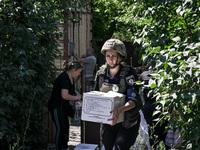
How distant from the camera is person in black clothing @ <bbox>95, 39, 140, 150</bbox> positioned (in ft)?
13.0

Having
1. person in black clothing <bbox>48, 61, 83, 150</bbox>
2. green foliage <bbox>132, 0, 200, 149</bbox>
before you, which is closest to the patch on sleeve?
green foliage <bbox>132, 0, 200, 149</bbox>

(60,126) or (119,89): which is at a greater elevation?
(119,89)

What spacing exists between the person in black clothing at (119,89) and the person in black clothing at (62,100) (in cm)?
137

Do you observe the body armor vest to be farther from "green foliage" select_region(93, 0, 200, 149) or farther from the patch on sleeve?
"green foliage" select_region(93, 0, 200, 149)

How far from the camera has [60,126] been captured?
5605 millimetres

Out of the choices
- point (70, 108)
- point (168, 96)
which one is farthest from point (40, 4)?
point (168, 96)

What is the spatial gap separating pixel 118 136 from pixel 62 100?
5.83ft

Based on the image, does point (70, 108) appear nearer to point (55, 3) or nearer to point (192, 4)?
point (55, 3)

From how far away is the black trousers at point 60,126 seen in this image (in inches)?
219

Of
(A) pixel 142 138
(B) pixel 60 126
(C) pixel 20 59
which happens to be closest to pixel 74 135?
(B) pixel 60 126

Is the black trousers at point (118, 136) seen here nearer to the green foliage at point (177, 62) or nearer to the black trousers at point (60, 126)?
the green foliage at point (177, 62)

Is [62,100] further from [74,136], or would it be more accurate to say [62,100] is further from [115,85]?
[74,136]

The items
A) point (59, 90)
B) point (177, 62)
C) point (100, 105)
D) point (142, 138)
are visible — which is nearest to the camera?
point (177, 62)

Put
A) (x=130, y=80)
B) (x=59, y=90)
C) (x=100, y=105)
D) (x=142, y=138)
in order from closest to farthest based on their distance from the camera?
(x=100, y=105), (x=130, y=80), (x=142, y=138), (x=59, y=90)
